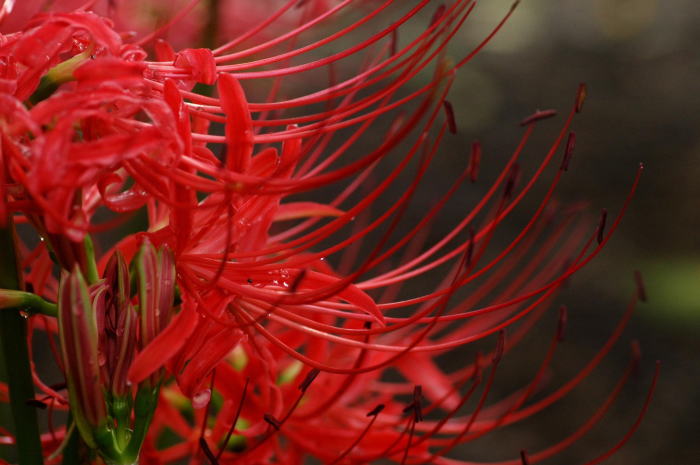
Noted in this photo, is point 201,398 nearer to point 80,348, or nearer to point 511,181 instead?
point 80,348

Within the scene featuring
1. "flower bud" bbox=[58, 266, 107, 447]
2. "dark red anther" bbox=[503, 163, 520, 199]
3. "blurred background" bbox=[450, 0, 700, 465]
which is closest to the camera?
"flower bud" bbox=[58, 266, 107, 447]

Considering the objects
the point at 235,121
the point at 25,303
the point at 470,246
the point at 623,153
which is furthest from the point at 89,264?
the point at 623,153

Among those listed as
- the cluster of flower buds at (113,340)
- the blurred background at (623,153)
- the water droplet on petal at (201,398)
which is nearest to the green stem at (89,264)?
the cluster of flower buds at (113,340)

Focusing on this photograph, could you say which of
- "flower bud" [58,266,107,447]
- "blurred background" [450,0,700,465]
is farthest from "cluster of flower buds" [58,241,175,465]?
"blurred background" [450,0,700,465]

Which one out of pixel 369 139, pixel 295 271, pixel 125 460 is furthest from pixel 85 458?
pixel 369 139

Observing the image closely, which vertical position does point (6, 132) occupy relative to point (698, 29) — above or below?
above

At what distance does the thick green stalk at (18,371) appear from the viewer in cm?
68

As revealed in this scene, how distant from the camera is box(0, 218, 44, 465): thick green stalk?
0.68 m

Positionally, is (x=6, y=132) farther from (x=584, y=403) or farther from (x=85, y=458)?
(x=584, y=403)

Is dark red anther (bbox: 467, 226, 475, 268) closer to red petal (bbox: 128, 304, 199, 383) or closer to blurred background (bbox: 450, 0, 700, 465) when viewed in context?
red petal (bbox: 128, 304, 199, 383)

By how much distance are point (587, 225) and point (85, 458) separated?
1.94m

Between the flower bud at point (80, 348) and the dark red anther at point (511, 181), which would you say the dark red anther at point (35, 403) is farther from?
the dark red anther at point (511, 181)

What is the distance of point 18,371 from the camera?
2.25 feet

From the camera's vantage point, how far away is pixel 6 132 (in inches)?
23.0
